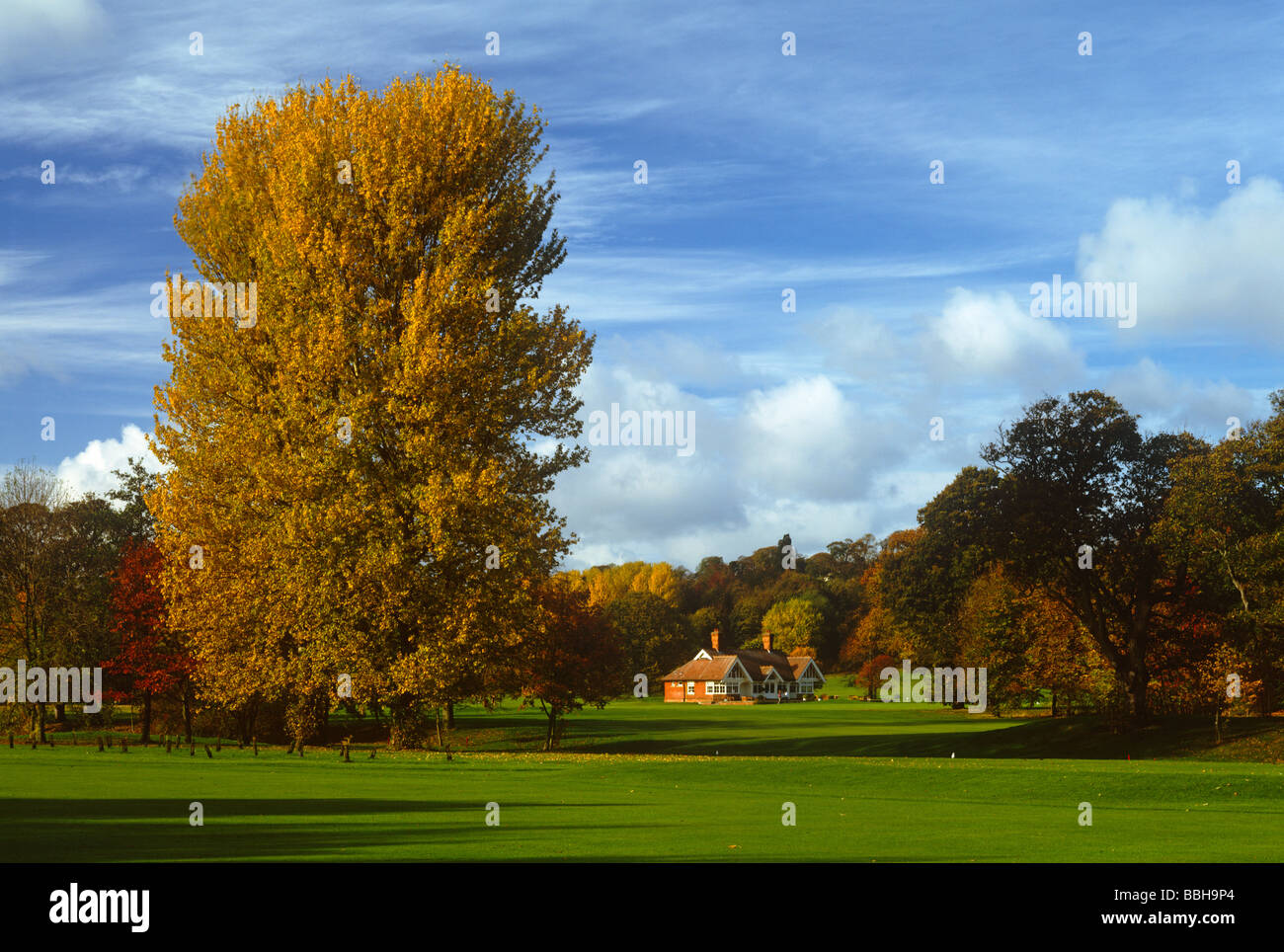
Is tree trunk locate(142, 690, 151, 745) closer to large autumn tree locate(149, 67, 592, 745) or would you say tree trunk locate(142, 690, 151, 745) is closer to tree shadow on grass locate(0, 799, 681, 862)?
large autumn tree locate(149, 67, 592, 745)

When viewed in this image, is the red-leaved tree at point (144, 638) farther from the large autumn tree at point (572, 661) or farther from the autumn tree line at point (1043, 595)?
the large autumn tree at point (572, 661)

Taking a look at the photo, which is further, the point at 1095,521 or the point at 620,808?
the point at 1095,521

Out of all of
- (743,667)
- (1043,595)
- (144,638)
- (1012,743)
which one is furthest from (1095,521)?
(743,667)

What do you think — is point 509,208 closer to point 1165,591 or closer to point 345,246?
point 345,246

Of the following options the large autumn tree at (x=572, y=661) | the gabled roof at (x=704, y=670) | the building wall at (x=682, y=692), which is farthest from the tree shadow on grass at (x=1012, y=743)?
the building wall at (x=682, y=692)

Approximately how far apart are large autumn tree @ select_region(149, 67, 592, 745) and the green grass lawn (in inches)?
159

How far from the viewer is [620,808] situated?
21109mm

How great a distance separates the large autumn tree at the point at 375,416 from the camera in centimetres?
3450

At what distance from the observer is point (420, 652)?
34.4 meters

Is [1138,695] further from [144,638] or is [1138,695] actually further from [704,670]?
[704,670]

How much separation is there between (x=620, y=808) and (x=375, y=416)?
57.9ft

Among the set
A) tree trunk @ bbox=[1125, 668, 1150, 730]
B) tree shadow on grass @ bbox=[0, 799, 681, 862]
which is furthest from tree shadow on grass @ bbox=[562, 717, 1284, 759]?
tree shadow on grass @ bbox=[0, 799, 681, 862]
